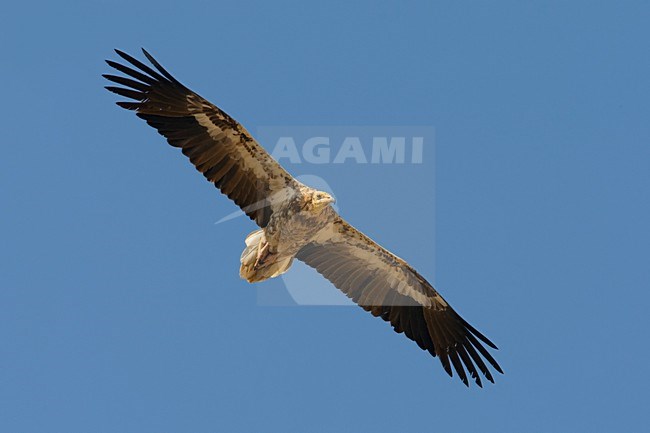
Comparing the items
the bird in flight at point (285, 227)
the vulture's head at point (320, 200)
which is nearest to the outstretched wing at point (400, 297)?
the bird in flight at point (285, 227)

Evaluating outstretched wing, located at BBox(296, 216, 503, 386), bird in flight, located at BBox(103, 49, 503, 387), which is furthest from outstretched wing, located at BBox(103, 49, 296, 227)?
outstretched wing, located at BBox(296, 216, 503, 386)

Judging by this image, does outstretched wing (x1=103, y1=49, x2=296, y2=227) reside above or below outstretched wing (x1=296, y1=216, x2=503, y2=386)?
above

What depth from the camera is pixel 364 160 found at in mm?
21703

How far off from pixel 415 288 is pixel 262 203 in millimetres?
3537

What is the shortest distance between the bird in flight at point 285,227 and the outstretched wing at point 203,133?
2cm

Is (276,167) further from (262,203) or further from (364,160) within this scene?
(364,160)

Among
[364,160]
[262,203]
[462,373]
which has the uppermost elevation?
[364,160]

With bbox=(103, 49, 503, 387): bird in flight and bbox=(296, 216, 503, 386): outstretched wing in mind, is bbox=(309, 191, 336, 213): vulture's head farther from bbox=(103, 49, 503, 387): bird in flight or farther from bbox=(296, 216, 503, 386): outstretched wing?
bbox=(296, 216, 503, 386): outstretched wing

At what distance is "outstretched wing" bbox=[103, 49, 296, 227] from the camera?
63.3ft

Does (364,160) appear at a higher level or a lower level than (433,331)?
higher

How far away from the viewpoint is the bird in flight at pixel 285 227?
19.4m

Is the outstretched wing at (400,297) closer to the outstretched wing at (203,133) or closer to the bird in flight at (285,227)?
the bird in flight at (285,227)

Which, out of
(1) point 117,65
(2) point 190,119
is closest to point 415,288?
(2) point 190,119

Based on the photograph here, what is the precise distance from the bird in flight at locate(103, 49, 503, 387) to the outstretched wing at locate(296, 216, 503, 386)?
0.02m
